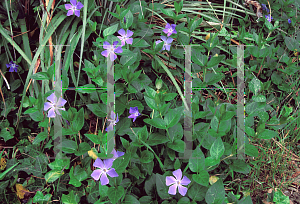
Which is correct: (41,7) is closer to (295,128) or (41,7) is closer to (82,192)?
(82,192)

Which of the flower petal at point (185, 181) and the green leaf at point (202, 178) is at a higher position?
the green leaf at point (202, 178)

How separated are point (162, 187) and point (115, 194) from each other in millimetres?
203

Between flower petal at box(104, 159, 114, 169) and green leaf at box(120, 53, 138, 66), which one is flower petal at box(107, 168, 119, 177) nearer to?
flower petal at box(104, 159, 114, 169)

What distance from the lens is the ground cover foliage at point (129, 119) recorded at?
106cm

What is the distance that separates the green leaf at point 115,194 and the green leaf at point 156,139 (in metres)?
0.22

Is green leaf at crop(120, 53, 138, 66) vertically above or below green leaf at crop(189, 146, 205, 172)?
above

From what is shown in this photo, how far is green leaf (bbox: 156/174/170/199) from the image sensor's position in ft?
3.42

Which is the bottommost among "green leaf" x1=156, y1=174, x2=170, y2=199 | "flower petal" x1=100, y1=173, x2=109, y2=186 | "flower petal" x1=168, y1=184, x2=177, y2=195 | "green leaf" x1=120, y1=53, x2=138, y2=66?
"green leaf" x1=156, y1=174, x2=170, y2=199

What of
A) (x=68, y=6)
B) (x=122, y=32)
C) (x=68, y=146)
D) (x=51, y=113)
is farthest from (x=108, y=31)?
(x=68, y=146)

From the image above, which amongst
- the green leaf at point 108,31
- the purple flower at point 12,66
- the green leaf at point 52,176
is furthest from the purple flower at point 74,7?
the green leaf at point 52,176

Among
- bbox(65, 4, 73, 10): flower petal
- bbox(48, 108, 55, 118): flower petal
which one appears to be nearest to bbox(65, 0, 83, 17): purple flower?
bbox(65, 4, 73, 10): flower petal

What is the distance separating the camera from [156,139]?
3.59ft

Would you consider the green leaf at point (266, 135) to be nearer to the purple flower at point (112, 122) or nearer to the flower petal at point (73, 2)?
the purple flower at point (112, 122)

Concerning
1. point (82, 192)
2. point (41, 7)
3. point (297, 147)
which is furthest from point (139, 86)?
point (297, 147)
